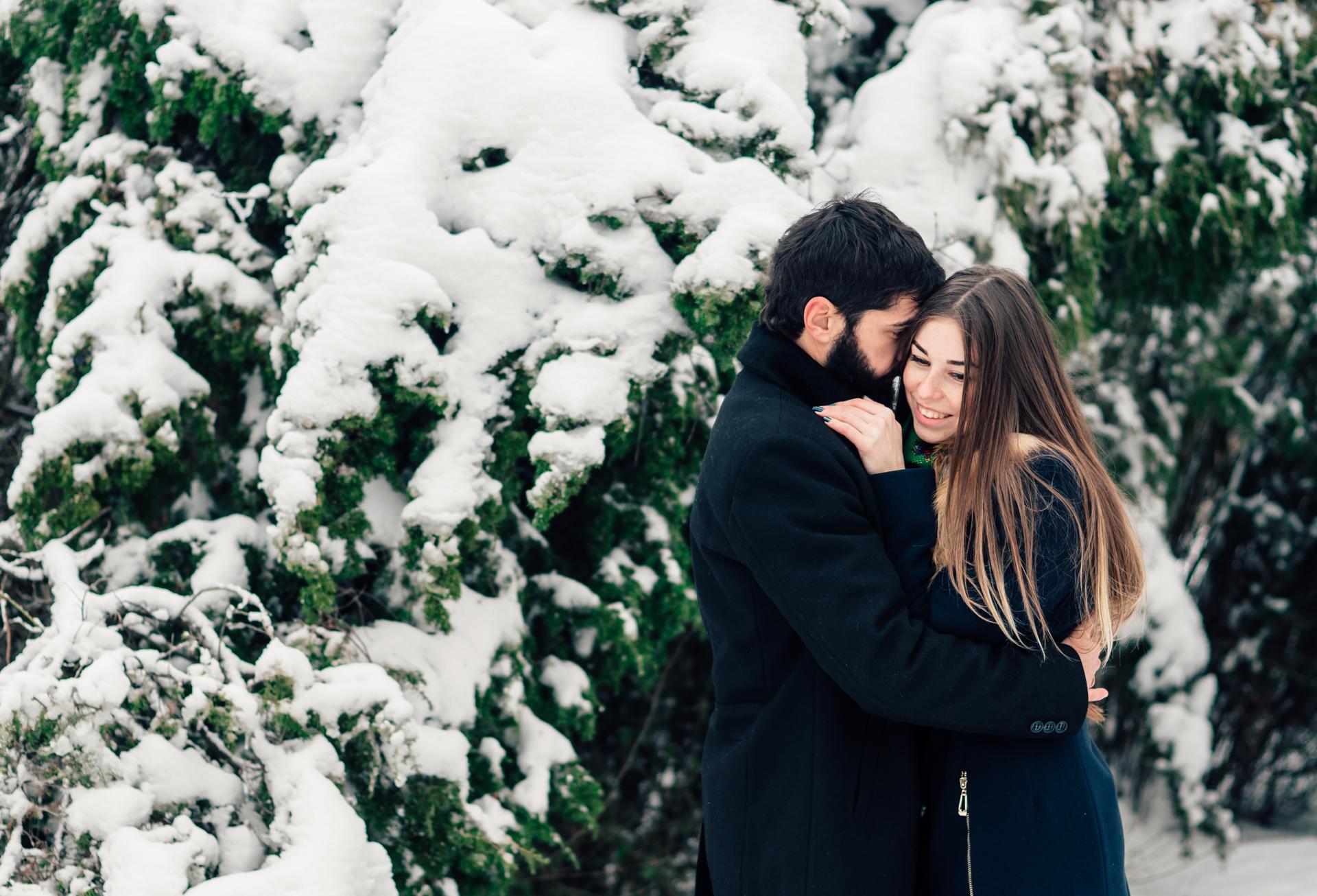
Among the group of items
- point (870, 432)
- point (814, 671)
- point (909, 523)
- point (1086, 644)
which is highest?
point (870, 432)

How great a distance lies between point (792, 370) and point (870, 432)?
0.63 feet

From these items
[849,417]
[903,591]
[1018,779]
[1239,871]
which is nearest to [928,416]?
[849,417]

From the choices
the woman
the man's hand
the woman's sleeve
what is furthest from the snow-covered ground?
the woman's sleeve

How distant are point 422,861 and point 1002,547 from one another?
1795 mm

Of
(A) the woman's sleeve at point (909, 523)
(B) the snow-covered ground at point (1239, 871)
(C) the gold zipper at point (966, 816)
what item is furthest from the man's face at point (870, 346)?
(B) the snow-covered ground at point (1239, 871)

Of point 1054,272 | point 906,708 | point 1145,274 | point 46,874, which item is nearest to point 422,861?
point 46,874

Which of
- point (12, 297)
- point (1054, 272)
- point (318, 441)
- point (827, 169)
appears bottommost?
point (12, 297)

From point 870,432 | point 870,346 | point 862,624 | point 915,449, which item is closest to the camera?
point 862,624

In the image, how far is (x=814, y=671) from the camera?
1.93m

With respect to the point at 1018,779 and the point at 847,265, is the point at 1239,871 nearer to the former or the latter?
the point at 1018,779

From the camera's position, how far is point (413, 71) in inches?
112

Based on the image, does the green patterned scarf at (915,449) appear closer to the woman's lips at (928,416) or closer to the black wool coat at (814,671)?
the woman's lips at (928,416)

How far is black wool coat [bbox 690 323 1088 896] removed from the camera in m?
1.78

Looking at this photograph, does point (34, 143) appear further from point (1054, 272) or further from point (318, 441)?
point (1054, 272)
